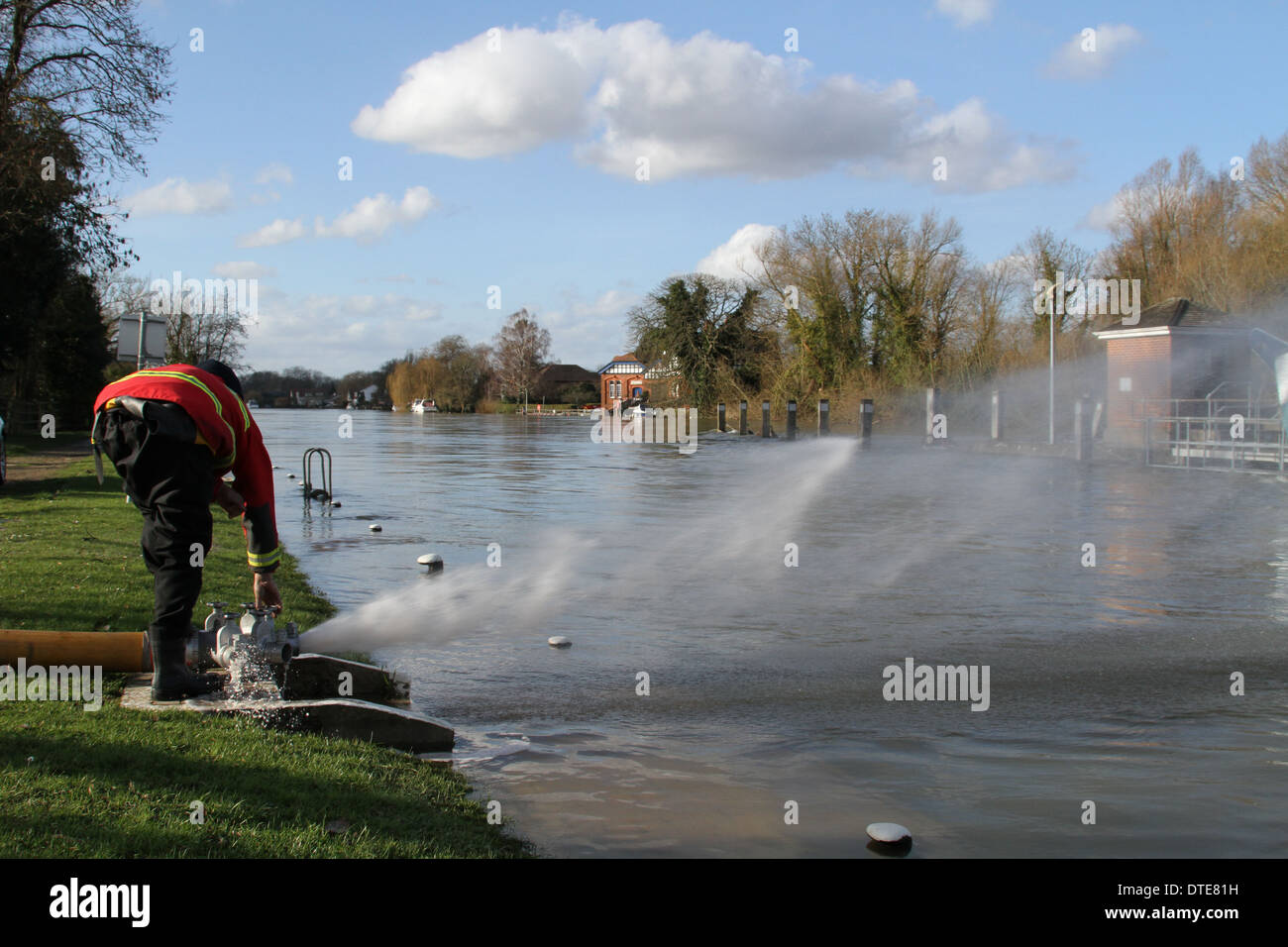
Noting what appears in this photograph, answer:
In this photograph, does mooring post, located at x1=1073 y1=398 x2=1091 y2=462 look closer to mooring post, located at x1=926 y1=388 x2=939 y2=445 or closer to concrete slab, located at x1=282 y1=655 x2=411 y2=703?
mooring post, located at x1=926 y1=388 x2=939 y2=445

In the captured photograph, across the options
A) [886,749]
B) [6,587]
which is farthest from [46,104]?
[886,749]

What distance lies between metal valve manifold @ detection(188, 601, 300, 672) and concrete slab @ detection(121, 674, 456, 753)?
21 cm

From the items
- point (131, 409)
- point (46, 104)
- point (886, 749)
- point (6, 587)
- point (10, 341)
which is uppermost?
point (46, 104)

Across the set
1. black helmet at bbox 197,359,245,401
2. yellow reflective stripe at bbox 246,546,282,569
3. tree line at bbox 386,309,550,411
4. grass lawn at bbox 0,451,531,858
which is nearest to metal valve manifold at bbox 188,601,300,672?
yellow reflective stripe at bbox 246,546,282,569

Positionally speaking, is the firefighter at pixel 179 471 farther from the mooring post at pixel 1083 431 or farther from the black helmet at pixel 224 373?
the mooring post at pixel 1083 431

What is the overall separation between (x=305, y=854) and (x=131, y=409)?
2.64m

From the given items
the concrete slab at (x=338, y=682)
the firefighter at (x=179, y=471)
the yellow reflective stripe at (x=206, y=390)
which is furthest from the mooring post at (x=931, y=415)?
the yellow reflective stripe at (x=206, y=390)

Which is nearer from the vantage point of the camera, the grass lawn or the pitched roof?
the grass lawn

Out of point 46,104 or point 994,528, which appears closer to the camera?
point 994,528

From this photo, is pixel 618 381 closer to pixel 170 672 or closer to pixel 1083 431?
pixel 1083 431

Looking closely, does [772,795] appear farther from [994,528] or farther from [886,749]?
[994,528]

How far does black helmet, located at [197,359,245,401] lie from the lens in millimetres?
5902

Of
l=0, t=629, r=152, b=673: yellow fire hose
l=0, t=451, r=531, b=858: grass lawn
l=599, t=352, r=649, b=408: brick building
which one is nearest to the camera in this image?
l=0, t=451, r=531, b=858: grass lawn
